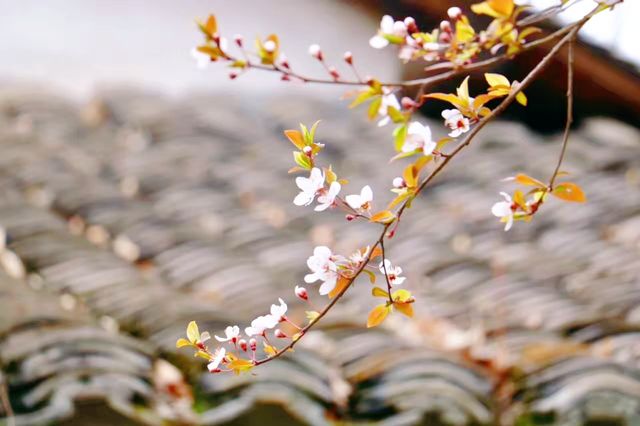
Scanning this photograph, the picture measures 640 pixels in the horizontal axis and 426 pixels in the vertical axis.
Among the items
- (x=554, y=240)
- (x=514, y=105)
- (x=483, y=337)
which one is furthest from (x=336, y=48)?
(x=483, y=337)

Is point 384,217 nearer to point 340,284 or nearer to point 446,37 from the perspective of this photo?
point 340,284

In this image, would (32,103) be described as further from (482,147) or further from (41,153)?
(482,147)

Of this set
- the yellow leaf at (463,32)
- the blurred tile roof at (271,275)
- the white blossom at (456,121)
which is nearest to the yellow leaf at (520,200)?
the white blossom at (456,121)

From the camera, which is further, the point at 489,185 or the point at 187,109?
the point at 187,109

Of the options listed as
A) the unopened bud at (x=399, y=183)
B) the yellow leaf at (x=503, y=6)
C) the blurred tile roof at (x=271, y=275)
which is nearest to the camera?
the yellow leaf at (x=503, y=6)

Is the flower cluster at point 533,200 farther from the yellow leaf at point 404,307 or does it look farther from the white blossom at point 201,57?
the white blossom at point 201,57

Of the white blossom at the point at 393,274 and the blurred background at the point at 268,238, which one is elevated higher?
the blurred background at the point at 268,238

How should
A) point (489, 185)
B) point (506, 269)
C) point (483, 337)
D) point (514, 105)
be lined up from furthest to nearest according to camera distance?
point (514, 105), point (489, 185), point (506, 269), point (483, 337)
